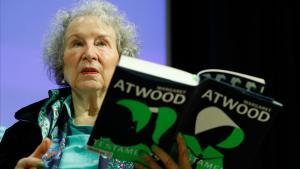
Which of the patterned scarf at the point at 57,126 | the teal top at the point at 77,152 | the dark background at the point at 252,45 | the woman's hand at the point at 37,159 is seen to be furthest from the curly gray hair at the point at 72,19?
the dark background at the point at 252,45

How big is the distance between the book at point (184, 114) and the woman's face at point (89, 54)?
36 centimetres

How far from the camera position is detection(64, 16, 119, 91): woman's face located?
133cm

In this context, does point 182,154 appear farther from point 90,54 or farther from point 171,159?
point 90,54

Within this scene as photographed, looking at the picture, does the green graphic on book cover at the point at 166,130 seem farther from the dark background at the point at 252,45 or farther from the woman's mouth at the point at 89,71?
the dark background at the point at 252,45

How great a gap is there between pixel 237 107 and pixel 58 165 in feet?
1.60

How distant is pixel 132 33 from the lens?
62.0 inches

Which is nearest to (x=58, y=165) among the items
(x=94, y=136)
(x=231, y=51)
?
(x=94, y=136)

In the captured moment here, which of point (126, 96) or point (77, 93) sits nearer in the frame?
point (126, 96)

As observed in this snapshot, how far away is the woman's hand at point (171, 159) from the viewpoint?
3.29 feet

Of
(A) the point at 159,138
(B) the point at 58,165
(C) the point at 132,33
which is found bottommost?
(B) the point at 58,165

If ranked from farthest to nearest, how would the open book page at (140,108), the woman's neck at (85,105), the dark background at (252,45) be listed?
the dark background at (252,45), the woman's neck at (85,105), the open book page at (140,108)

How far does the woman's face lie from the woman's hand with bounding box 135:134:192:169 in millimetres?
366

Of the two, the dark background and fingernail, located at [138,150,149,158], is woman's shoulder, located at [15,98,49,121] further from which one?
the dark background

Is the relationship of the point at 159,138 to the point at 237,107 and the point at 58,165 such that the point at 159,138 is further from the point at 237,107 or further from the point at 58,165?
Answer: the point at 58,165
